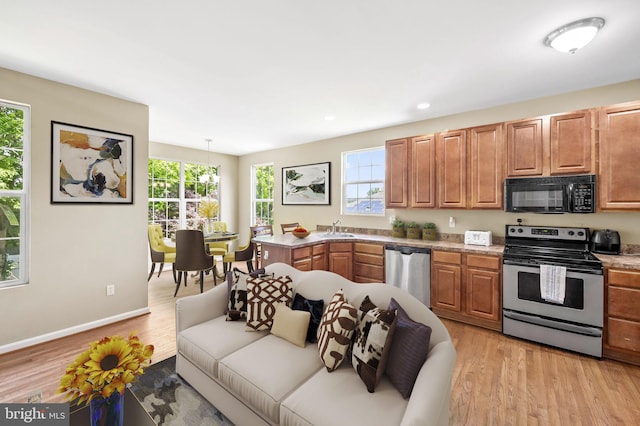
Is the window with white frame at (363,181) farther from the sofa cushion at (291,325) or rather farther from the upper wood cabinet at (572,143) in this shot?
the sofa cushion at (291,325)

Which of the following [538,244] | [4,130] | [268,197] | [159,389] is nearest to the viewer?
[159,389]

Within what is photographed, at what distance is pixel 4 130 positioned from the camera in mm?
2674

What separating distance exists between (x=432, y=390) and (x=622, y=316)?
2.56m

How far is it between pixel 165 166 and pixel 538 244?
6.58m

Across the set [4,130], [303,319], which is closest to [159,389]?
[303,319]

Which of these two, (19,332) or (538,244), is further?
(538,244)

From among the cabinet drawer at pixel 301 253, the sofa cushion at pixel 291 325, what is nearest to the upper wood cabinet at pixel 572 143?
the cabinet drawer at pixel 301 253

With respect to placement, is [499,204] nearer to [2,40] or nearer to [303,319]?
[303,319]

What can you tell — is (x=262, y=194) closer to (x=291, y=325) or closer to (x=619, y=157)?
(x=291, y=325)

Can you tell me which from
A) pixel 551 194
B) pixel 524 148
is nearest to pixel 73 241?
pixel 524 148

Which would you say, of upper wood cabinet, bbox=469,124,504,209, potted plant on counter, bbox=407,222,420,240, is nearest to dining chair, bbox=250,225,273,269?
potted plant on counter, bbox=407,222,420,240

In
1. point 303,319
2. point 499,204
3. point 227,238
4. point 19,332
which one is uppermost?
point 499,204

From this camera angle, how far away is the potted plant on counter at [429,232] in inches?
158

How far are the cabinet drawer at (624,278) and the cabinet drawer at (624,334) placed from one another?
33 cm
